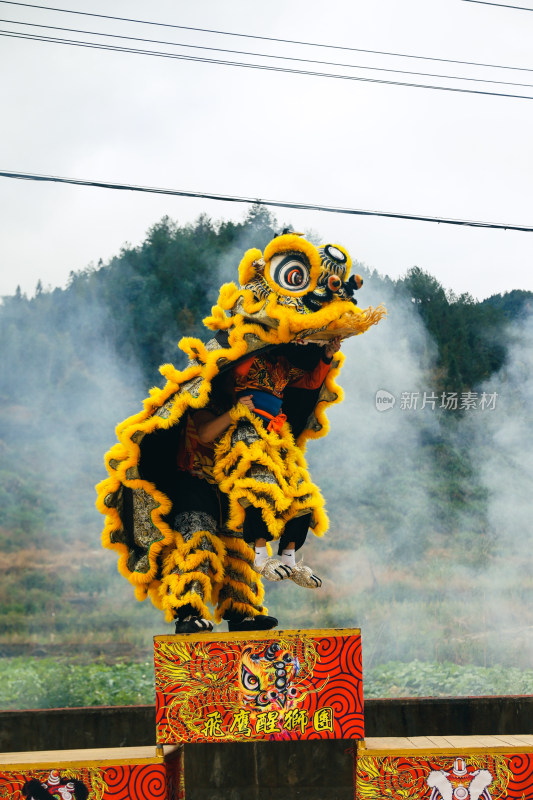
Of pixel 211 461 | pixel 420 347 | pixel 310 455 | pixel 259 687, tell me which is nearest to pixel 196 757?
pixel 259 687

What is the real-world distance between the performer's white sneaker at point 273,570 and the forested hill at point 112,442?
3310 millimetres

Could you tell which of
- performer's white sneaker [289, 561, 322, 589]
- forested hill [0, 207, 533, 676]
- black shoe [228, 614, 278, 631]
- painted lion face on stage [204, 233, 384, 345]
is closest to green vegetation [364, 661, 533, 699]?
forested hill [0, 207, 533, 676]

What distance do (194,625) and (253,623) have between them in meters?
0.40

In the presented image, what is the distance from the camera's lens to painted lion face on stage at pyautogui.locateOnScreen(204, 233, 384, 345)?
3.15 metres

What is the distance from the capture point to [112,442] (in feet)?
21.5

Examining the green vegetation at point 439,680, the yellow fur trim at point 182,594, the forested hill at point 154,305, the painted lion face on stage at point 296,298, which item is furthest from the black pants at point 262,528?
the forested hill at point 154,305

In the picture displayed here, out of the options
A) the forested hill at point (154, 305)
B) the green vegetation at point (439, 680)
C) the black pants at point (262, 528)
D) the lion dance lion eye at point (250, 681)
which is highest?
the forested hill at point (154, 305)

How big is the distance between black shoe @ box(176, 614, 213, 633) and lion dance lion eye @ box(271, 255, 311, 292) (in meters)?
1.24

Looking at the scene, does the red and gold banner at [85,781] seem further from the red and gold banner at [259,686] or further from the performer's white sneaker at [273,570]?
the performer's white sneaker at [273,570]

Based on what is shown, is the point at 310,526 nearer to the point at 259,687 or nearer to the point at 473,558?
the point at 259,687

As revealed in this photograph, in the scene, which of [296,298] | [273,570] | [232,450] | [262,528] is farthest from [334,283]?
[273,570]

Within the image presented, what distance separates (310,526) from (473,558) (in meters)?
3.62

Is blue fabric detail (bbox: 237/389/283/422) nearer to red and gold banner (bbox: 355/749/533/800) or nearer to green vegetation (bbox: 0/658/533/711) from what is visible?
red and gold banner (bbox: 355/749/533/800)

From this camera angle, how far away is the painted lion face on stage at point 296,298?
315 centimetres
